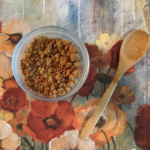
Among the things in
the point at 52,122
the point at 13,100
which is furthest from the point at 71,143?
the point at 13,100

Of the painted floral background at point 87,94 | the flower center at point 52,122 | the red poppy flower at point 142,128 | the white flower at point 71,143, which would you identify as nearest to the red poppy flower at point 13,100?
the painted floral background at point 87,94

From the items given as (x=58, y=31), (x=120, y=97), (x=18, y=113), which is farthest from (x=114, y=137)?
(x=58, y=31)

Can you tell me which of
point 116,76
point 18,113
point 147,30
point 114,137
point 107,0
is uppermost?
point 107,0

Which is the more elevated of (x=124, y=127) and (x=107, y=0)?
(x=107, y=0)

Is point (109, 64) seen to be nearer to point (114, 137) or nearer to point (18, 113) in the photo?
point (114, 137)

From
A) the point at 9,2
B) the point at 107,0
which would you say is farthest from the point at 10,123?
the point at 107,0

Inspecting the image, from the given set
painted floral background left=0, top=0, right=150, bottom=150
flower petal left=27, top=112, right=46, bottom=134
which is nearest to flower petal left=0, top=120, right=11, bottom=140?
painted floral background left=0, top=0, right=150, bottom=150

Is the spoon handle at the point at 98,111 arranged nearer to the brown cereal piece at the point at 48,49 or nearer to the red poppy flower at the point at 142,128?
the red poppy flower at the point at 142,128

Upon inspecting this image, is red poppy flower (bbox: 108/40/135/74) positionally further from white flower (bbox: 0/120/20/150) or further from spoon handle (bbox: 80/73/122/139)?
white flower (bbox: 0/120/20/150)

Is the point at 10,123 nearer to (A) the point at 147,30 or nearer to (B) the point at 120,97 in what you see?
(B) the point at 120,97
